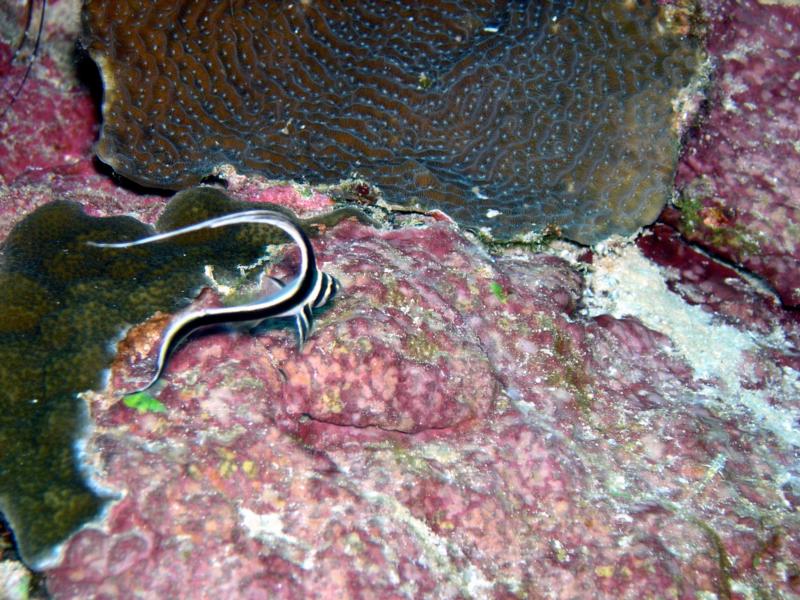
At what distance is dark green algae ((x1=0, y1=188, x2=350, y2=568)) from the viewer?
2.10m

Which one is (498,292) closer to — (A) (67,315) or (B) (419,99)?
(B) (419,99)

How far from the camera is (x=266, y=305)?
2291 mm

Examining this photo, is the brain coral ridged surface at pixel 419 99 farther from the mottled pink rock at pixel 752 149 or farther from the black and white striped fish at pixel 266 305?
the black and white striped fish at pixel 266 305

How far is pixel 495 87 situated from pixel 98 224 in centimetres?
A: 308

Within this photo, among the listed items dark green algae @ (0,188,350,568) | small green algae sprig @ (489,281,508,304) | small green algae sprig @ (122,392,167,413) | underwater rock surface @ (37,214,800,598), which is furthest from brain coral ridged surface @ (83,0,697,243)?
small green algae sprig @ (122,392,167,413)

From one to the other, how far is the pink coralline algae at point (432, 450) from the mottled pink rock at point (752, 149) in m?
0.08

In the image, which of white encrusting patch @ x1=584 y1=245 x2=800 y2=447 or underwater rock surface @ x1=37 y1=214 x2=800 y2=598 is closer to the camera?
underwater rock surface @ x1=37 y1=214 x2=800 y2=598

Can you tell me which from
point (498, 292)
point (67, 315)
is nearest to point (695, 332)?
point (498, 292)

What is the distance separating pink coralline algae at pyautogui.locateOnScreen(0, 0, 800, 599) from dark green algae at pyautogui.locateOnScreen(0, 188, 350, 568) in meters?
0.11

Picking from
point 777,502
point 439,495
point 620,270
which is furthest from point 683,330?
point 439,495

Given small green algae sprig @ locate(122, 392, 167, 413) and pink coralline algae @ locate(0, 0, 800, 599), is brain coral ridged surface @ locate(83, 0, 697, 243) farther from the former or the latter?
small green algae sprig @ locate(122, 392, 167, 413)

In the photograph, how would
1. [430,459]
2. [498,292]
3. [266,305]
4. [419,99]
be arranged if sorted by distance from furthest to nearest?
[419,99] → [498,292] → [430,459] → [266,305]

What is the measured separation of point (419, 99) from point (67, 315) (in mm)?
2849

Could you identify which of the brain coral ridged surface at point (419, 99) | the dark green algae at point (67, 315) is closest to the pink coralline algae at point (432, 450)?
the dark green algae at point (67, 315)
